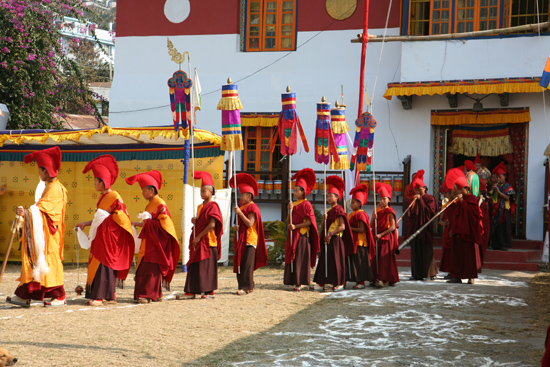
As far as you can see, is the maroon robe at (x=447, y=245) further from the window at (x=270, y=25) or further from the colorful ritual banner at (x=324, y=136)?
the window at (x=270, y=25)

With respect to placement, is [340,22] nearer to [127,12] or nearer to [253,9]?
[253,9]

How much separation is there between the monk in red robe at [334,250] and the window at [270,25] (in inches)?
263

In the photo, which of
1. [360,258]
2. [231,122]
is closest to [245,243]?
[231,122]

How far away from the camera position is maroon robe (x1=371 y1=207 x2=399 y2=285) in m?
10.1

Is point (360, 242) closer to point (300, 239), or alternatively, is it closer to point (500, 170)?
point (300, 239)

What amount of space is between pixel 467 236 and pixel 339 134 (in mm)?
2566

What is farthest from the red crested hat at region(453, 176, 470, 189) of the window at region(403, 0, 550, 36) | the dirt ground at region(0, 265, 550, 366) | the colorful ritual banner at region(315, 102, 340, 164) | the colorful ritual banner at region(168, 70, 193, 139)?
the window at region(403, 0, 550, 36)

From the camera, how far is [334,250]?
9688 mm

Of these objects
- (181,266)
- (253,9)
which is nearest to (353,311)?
(181,266)

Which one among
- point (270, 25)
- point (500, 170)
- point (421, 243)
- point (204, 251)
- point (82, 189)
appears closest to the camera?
point (204, 251)

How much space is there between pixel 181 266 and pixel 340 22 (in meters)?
6.55

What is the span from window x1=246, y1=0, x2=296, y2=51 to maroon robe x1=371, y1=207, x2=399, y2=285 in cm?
655

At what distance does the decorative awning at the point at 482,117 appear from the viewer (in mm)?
13698

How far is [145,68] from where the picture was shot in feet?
54.0
